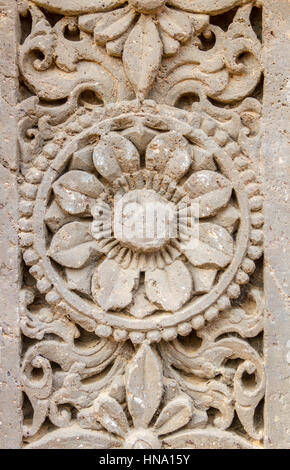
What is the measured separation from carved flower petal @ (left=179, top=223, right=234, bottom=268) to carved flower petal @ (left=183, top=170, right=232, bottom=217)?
0.20ft

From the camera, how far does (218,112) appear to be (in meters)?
2.47

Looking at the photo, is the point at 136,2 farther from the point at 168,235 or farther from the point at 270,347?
the point at 270,347

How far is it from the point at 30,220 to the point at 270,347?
0.92 meters

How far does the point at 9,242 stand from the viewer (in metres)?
2.41

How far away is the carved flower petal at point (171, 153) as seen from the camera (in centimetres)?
241

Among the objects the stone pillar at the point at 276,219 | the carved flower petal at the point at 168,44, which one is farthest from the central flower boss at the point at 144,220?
the carved flower petal at the point at 168,44

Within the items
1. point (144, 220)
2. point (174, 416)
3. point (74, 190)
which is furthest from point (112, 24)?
point (174, 416)

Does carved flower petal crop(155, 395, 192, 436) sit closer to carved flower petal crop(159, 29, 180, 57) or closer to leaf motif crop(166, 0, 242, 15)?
carved flower petal crop(159, 29, 180, 57)

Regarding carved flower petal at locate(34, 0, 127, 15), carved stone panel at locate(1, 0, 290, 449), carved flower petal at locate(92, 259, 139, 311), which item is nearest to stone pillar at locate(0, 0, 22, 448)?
carved stone panel at locate(1, 0, 290, 449)

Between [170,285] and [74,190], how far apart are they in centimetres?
46

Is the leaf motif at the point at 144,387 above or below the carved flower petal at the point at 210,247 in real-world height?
below

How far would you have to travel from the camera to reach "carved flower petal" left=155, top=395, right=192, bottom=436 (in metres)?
2.37

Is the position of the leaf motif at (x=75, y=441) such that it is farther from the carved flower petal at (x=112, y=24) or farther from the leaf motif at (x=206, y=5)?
the leaf motif at (x=206, y=5)

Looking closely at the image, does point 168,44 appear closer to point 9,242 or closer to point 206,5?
point 206,5
